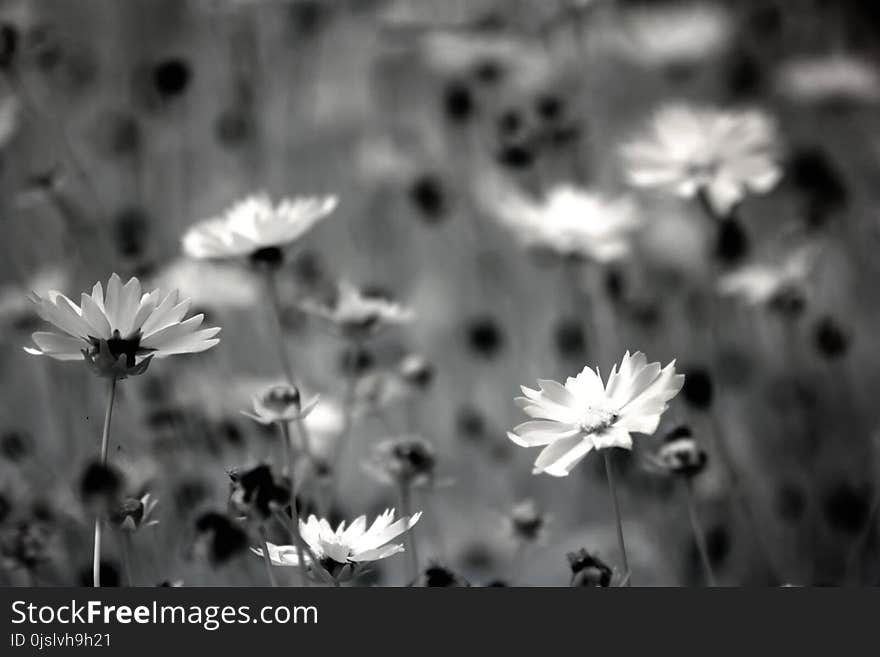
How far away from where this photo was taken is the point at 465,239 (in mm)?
1402

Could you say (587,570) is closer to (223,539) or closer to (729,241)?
(223,539)

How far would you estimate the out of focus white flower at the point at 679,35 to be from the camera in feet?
4.81

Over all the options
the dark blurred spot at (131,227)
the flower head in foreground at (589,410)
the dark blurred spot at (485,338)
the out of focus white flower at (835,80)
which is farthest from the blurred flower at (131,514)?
the out of focus white flower at (835,80)

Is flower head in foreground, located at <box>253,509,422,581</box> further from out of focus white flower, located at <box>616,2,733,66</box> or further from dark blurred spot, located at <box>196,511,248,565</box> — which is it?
out of focus white flower, located at <box>616,2,733,66</box>

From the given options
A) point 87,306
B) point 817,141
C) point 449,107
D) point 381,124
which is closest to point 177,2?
point 381,124

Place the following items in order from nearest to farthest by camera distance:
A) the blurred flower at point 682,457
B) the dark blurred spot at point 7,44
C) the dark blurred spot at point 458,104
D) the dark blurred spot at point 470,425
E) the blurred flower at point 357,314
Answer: the blurred flower at point 682,457, the blurred flower at point 357,314, the dark blurred spot at point 7,44, the dark blurred spot at point 470,425, the dark blurred spot at point 458,104

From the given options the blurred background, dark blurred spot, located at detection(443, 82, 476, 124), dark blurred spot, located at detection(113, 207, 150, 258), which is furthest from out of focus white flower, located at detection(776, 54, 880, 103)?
dark blurred spot, located at detection(113, 207, 150, 258)

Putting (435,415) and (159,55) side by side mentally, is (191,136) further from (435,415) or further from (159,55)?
(435,415)

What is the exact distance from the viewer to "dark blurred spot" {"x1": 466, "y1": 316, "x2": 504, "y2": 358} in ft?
3.87

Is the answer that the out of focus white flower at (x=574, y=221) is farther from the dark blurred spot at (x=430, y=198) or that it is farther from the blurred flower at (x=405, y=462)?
the blurred flower at (x=405, y=462)

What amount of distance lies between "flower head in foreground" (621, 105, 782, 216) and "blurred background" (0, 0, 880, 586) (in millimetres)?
179

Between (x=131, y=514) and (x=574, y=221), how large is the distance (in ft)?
2.19

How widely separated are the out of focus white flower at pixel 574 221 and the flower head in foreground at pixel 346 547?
0.53 metres

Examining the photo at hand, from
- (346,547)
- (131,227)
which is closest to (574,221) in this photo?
(131,227)
